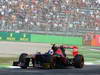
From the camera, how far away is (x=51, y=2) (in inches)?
1410

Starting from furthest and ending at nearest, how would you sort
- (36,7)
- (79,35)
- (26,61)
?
(36,7)
(79,35)
(26,61)

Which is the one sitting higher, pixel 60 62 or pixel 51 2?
pixel 51 2

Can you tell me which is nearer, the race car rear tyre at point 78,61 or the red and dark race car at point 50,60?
the red and dark race car at point 50,60

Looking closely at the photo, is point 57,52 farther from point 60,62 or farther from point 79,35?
point 79,35

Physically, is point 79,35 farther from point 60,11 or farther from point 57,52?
point 57,52

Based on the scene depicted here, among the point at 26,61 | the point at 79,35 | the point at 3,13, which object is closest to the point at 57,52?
the point at 26,61

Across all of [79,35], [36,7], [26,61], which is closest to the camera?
[26,61]

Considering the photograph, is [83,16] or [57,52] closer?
[57,52]

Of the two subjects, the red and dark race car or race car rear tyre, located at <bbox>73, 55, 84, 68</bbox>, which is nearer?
the red and dark race car

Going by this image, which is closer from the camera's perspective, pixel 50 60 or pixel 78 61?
pixel 50 60

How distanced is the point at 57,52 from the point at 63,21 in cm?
1882

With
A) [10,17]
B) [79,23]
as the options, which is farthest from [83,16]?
[10,17]

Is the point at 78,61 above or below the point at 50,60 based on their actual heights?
below

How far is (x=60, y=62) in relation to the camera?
13.5 m
